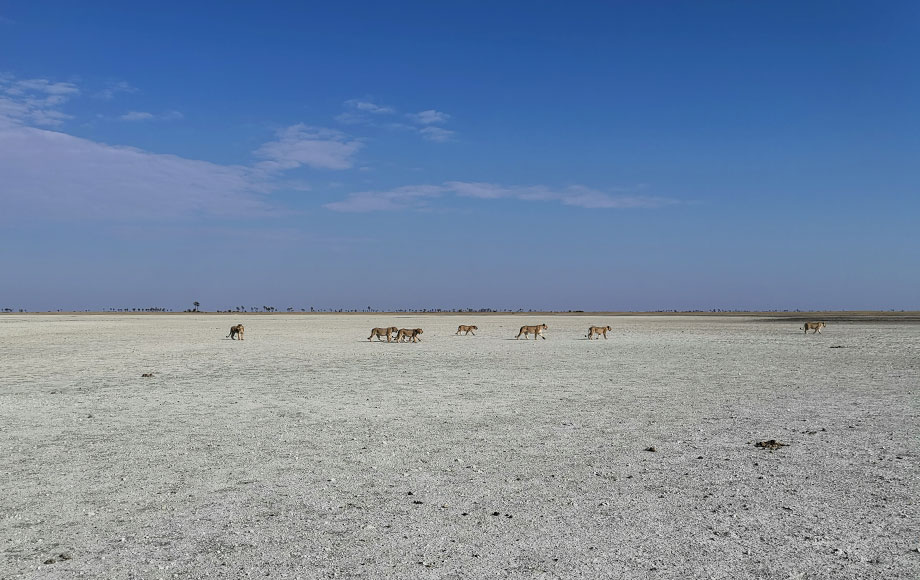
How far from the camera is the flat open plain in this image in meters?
5.08

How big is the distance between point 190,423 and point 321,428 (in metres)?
2.27

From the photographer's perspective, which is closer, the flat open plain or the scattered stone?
the flat open plain

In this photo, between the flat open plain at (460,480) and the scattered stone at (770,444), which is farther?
the scattered stone at (770,444)

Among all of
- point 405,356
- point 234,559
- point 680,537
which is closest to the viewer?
point 234,559

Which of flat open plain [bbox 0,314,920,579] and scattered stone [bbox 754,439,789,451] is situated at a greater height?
scattered stone [bbox 754,439,789,451]

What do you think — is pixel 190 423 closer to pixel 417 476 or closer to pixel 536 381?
pixel 417 476

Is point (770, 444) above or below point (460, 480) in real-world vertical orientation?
above

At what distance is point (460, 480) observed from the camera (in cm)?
719

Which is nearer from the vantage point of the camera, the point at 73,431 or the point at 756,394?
the point at 73,431

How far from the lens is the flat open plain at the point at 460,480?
16.7ft

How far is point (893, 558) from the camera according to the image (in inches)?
197

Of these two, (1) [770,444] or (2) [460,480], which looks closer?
(2) [460,480]

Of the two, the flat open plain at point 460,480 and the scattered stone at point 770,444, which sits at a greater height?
the scattered stone at point 770,444

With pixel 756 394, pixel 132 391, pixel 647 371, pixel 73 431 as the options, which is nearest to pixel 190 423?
pixel 73 431
